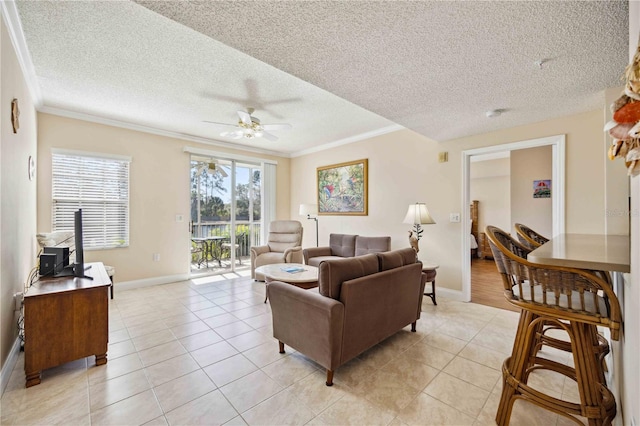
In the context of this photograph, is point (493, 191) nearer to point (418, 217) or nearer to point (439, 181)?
point (439, 181)

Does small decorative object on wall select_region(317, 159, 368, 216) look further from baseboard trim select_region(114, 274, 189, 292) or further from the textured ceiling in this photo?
baseboard trim select_region(114, 274, 189, 292)

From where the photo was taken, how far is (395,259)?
250cm

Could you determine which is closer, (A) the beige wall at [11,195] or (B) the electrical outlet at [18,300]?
(A) the beige wall at [11,195]

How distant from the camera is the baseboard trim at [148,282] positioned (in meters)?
4.24

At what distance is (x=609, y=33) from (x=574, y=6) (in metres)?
0.44

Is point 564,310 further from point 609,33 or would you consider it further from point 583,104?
point 583,104

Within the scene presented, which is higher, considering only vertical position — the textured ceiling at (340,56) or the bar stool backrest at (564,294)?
the textured ceiling at (340,56)

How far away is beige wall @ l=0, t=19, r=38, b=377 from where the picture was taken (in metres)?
1.93

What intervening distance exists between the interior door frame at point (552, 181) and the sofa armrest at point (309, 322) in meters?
2.64

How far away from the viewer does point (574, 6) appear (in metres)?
1.43

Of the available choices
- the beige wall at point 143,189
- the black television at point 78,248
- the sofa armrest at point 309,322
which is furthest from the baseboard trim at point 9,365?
the beige wall at point 143,189

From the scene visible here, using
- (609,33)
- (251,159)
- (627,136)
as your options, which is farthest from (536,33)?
(251,159)

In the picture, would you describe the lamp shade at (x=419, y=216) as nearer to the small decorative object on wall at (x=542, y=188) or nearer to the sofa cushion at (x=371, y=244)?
the sofa cushion at (x=371, y=244)

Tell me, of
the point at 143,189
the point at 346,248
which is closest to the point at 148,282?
the point at 143,189
